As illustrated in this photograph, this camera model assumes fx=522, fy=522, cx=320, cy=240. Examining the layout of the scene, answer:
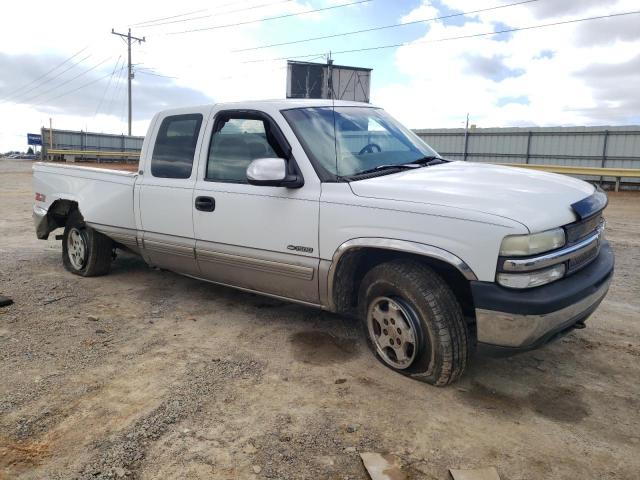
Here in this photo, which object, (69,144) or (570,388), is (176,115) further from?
(69,144)

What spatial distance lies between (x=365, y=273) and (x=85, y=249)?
3.69m

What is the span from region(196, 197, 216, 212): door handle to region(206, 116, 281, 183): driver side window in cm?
18

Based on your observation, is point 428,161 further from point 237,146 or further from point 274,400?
point 274,400

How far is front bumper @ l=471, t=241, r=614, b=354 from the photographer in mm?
2910

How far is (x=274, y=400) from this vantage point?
127 inches

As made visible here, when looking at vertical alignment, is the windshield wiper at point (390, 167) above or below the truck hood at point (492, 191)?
above

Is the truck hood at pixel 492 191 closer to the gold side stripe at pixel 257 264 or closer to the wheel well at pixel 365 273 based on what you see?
the wheel well at pixel 365 273

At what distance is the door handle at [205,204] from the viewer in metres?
4.38

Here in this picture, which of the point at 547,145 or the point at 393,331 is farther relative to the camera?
the point at 547,145

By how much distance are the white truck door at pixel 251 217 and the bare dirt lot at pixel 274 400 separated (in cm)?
53

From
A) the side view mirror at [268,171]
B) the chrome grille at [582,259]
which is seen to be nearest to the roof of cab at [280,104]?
the side view mirror at [268,171]

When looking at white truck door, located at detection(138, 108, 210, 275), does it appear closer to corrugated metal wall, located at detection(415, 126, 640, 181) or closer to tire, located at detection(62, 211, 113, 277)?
tire, located at detection(62, 211, 113, 277)

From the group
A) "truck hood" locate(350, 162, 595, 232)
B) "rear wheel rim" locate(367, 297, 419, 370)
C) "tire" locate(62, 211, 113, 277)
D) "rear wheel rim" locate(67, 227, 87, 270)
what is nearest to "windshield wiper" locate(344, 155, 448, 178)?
"truck hood" locate(350, 162, 595, 232)

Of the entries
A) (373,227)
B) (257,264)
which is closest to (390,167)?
(373,227)
